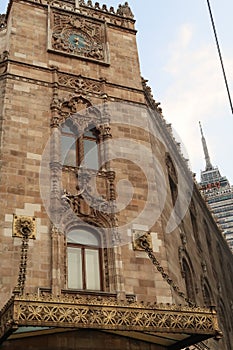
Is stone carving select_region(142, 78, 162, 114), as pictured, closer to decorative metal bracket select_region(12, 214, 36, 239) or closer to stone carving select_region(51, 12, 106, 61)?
stone carving select_region(51, 12, 106, 61)

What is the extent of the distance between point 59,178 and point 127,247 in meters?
3.11

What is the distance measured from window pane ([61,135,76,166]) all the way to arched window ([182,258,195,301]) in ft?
21.8

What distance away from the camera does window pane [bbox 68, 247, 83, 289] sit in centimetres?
1374

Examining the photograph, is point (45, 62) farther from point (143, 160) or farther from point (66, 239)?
point (66, 239)

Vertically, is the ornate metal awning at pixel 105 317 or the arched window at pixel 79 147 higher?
the arched window at pixel 79 147

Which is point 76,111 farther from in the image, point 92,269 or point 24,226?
point 92,269

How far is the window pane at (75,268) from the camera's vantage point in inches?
541

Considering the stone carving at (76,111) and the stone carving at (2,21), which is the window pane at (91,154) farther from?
the stone carving at (2,21)

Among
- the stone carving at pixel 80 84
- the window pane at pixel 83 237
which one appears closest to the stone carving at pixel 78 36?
the stone carving at pixel 80 84

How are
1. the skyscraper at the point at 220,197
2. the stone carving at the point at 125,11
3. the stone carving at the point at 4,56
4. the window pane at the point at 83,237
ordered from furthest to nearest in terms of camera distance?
the skyscraper at the point at 220,197 → the stone carving at the point at 125,11 → the stone carving at the point at 4,56 → the window pane at the point at 83,237

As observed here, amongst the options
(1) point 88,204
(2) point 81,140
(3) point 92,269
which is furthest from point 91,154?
(3) point 92,269

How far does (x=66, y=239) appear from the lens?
560 inches

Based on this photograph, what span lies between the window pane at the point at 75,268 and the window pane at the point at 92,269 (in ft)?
0.75

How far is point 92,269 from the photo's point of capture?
14250 mm
